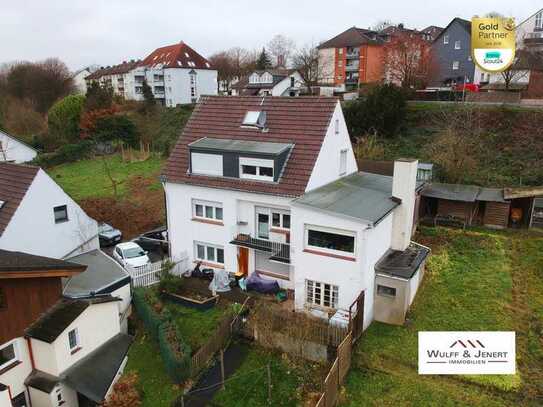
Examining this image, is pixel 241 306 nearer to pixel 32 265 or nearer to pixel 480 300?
pixel 32 265

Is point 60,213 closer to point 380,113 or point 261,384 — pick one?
point 261,384

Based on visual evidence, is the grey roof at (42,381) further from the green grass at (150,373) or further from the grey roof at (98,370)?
the green grass at (150,373)

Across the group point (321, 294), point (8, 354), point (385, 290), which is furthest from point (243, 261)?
point (8, 354)

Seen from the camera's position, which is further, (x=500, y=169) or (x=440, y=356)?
(x=500, y=169)

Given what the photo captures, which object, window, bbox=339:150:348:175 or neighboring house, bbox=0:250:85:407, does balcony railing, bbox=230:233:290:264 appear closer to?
window, bbox=339:150:348:175

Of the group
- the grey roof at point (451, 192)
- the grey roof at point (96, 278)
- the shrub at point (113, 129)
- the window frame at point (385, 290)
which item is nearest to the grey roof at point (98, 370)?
the grey roof at point (96, 278)

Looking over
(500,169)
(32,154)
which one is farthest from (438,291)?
(32,154)
